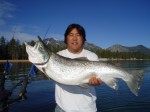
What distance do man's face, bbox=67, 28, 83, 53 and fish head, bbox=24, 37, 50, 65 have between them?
0.63 metres

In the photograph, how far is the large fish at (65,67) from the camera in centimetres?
525

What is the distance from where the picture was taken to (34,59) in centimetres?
528

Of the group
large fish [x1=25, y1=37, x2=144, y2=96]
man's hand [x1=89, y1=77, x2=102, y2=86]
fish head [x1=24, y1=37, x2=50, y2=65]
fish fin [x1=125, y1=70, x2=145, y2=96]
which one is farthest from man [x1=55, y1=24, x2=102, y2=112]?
fish fin [x1=125, y1=70, x2=145, y2=96]

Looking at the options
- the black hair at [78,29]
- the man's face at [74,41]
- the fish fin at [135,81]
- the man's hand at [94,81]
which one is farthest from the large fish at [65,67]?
the black hair at [78,29]

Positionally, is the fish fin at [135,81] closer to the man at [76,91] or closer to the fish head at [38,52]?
the man at [76,91]

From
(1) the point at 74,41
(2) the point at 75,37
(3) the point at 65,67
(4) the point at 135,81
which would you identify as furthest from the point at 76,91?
(4) the point at 135,81

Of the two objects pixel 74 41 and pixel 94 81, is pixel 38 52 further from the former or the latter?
pixel 94 81

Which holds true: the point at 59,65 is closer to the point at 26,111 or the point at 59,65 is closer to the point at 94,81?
the point at 94,81

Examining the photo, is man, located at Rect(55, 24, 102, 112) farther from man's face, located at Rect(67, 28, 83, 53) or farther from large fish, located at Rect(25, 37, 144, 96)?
large fish, located at Rect(25, 37, 144, 96)

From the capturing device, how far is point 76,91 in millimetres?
5305

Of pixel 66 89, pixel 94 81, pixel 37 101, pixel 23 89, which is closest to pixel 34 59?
pixel 66 89

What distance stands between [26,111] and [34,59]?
930 centimetres

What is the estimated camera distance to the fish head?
5246mm

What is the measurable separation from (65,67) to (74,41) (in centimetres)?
69
